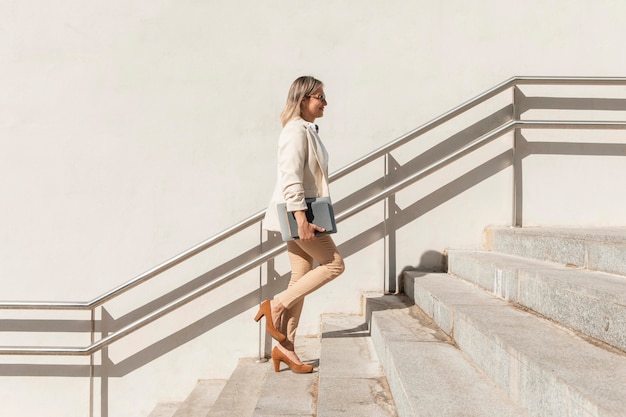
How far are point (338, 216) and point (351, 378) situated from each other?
4.35 feet

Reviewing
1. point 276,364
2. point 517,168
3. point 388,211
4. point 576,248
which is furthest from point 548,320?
point 517,168

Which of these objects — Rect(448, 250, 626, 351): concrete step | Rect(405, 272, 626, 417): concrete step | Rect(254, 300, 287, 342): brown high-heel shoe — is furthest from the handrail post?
Rect(254, 300, 287, 342): brown high-heel shoe

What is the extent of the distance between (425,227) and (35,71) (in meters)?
3.13

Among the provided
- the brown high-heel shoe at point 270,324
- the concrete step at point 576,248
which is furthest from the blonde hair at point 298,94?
the concrete step at point 576,248

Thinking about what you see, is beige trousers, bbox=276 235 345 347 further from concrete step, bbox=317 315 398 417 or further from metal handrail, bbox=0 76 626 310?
metal handrail, bbox=0 76 626 310

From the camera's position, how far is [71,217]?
4078 millimetres

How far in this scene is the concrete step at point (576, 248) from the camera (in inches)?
89.8

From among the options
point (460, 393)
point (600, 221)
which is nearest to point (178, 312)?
point (460, 393)

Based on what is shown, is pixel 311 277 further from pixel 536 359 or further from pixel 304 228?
pixel 536 359

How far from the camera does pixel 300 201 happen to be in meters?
2.65

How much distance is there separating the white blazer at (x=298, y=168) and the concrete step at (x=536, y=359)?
2.80ft

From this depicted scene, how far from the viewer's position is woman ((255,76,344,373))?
2.67 m

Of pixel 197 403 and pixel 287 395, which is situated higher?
pixel 287 395

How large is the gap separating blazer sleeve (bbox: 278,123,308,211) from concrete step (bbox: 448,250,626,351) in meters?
1.05
